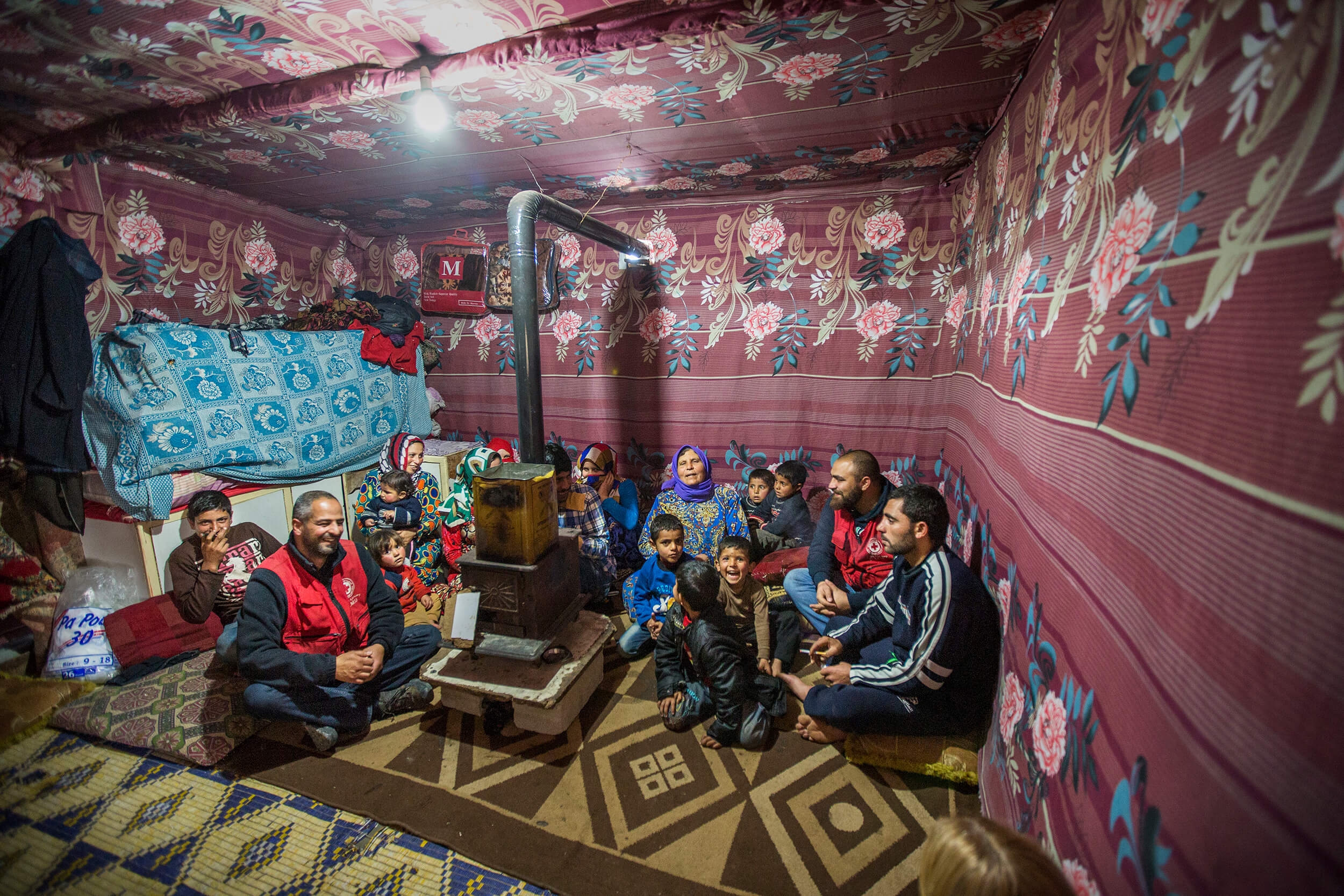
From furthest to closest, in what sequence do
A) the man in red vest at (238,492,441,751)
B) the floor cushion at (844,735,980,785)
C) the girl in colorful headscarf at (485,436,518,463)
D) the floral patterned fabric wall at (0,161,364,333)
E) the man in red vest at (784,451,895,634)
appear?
the girl in colorful headscarf at (485,436,518,463) < the floral patterned fabric wall at (0,161,364,333) < the man in red vest at (784,451,895,634) < the man in red vest at (238,492,441,751) < the floor cushion at (844,735,980,785)

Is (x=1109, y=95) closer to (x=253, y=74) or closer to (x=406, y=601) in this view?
(x=253, y=74)

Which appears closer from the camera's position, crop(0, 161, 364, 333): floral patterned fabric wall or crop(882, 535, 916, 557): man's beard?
crop(882, 535, 916, 557): man's beard

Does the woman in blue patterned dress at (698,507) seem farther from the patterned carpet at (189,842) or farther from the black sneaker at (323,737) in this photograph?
the patterned carpet at (189,842)

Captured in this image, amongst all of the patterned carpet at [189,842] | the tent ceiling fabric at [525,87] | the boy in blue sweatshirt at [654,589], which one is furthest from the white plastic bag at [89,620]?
the boy in blue sweatshirt at [654,589]

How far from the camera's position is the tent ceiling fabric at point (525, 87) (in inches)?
66.7

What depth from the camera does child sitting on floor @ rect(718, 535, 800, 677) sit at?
243 centimetres

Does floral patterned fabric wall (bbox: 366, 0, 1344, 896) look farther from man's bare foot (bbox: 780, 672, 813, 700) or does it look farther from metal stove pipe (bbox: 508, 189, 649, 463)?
metal stove pipe (bbox: 508, 189, 649, 463)

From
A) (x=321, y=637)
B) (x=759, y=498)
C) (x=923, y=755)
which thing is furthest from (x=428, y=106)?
(x=923, y=755)

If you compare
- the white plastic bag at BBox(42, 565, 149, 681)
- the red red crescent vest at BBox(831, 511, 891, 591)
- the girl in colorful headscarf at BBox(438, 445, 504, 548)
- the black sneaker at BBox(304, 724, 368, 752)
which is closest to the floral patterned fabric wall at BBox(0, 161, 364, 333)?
the white plastic bag at BBox(42, 565, 149, 681)

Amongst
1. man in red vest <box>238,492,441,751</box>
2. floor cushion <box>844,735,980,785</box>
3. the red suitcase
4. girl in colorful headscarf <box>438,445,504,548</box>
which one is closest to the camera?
floor cushion <box>844,735,980,785</box>

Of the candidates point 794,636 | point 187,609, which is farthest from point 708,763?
point 187,609

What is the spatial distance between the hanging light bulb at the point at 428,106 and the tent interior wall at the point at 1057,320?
358 mm

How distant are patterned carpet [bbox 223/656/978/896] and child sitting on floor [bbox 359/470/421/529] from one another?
1.54 metres

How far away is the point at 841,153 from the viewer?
2.88m
